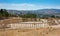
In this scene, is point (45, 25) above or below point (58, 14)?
below

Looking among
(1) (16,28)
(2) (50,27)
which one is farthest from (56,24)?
(1) (16,28)

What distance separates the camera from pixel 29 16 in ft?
14.5

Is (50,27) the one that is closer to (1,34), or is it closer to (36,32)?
(36,32)

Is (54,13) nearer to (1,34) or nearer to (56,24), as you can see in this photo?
(56,24)

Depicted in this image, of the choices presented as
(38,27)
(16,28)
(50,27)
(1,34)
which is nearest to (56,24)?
(50,27)

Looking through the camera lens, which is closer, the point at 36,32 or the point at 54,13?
the point at 36,32

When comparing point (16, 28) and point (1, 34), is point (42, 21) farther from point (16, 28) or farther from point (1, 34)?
point (1, 34)

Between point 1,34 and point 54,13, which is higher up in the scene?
point 54,13

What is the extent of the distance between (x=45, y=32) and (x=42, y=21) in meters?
0.35

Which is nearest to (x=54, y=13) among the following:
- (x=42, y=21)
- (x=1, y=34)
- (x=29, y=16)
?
(x=42, y=21)

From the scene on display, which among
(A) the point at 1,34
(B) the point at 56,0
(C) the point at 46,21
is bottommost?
(A) the point at 1,34

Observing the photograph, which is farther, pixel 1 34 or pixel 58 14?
pixel 58 14

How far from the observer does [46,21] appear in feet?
14.4

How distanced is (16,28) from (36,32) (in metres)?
0.55
